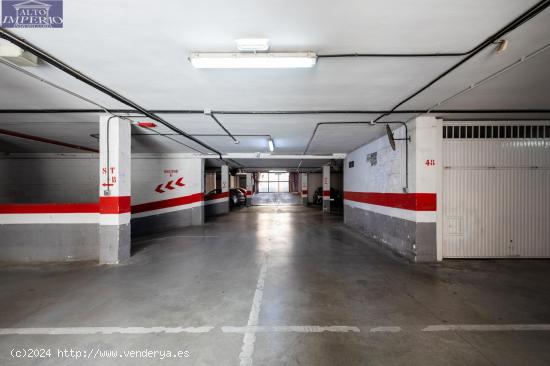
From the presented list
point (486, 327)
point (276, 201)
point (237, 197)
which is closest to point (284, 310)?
point (486, 327)

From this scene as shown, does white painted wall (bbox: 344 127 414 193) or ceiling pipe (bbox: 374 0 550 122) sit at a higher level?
ceiling pipe (bbox: 374 0 550 122)

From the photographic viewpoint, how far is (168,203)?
1002 cm

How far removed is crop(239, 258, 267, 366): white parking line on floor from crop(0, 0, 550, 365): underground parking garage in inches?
0.9

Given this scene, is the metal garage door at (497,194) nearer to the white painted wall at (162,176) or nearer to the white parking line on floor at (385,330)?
the white parking line on floor at (385,330)

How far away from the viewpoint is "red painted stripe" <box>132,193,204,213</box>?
372 inches

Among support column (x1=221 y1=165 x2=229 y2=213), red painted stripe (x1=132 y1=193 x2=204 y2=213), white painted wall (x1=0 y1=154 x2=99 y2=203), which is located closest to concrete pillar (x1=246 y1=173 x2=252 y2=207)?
support column (x1=221 y1=165 x2=229 y2=213)

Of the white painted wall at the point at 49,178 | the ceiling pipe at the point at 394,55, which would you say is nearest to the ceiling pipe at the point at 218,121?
the ceiling pipe at the point at 394,55

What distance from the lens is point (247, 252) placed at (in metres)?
5.94

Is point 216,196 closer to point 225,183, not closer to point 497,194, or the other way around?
point 225,183

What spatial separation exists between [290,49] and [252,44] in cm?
42

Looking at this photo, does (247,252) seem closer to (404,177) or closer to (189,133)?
(189,133)

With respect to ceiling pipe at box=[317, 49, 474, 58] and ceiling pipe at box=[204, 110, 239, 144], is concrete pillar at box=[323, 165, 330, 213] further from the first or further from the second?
ceiling pipe at box=[317, 49, 474, 58]

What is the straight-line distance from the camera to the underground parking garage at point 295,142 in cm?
228

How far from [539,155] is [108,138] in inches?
361
